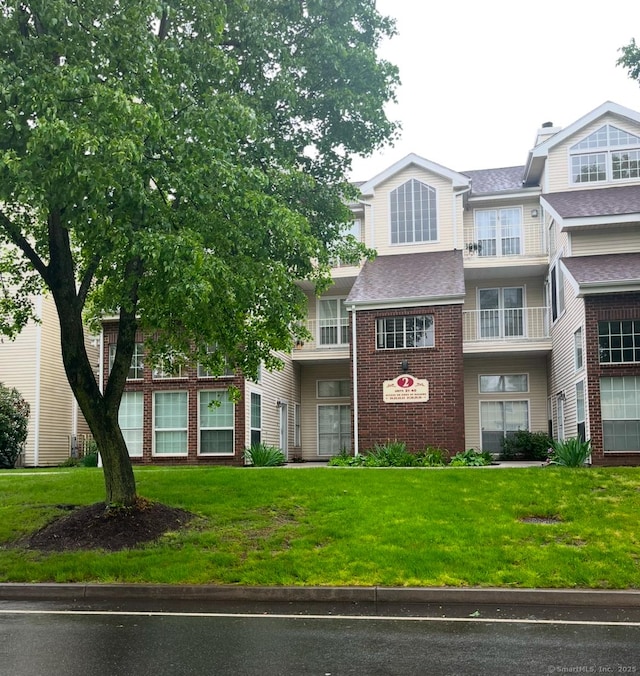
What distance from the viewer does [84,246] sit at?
430 inches

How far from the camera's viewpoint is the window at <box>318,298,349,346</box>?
27.4 meters

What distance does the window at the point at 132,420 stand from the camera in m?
24.1

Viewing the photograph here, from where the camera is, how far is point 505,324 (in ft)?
85.6

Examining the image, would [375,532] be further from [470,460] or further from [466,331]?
[466,331]

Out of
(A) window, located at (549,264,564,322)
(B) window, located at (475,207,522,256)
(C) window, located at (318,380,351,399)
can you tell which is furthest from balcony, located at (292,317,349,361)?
(A) window, located at (549,264,564,322)

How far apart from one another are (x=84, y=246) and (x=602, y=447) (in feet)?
43.7

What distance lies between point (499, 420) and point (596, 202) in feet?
27.4

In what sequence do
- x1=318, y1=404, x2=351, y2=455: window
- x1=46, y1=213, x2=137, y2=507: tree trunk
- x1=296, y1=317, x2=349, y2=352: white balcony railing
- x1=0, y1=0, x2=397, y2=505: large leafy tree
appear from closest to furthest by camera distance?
x1=0, y1=0, x2=397, y2=505: large leafy tree, x1=46, y1=213, x2=137, y2=507: tree trunk, x1=296, y1=317, x2=349, y2=352: white balcony railing, x1=318, y1=404, x2=351, y2=455: window

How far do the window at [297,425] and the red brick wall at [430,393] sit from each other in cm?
592

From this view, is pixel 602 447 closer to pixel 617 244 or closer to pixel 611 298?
pixel 611 298

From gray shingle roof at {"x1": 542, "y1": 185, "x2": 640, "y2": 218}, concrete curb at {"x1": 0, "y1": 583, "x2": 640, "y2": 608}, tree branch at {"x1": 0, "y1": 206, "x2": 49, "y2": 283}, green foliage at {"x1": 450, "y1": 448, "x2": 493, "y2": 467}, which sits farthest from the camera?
gray shingle roof at {"x1": 542, "y1": 185, "x2": 640, "y2": 218}

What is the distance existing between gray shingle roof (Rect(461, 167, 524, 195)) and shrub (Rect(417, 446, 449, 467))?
10.7m

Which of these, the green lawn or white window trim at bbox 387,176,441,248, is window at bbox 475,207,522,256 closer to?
white window trim at bbox 387,176,441,248

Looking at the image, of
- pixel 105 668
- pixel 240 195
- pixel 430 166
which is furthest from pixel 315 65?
pixel 430 166
